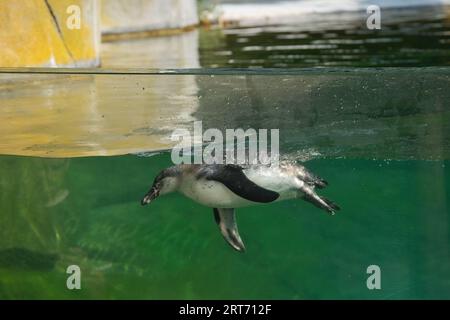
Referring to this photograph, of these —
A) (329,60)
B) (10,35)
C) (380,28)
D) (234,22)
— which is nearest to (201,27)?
(234,22)

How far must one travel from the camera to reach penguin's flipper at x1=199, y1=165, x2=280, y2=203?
3441 millimetres

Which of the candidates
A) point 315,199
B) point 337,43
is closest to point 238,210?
point 315,199

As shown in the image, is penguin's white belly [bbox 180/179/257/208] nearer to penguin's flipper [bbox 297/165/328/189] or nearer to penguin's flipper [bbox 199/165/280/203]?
penguin's flipper [bbox 199/165/280/203]

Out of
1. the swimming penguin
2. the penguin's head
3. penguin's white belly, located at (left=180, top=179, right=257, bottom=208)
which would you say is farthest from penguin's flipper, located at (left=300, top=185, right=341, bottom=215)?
the penguin's head

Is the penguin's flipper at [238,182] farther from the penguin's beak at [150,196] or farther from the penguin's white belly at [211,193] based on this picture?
the penguin's beak at [150,196]

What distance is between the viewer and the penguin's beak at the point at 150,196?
3450 millimetres

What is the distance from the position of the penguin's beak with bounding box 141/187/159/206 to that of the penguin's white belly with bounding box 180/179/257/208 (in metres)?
0.11

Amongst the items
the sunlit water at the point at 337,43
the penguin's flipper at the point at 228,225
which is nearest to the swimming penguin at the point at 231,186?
the penguin's flipper at the point at 228,225

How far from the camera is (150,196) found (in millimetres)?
3473

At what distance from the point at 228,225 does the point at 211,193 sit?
0.49ft

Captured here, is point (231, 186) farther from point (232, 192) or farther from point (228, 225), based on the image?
point (228, 225)

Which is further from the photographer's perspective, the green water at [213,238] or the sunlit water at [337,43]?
the sunlit water at [337,43]
